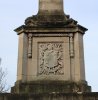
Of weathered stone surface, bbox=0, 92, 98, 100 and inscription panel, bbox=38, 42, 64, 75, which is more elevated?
inscription panel, bbox=38, 42, 64, 75

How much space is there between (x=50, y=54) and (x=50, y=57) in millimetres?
118

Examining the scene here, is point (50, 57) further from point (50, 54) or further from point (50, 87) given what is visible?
point (50, 87)

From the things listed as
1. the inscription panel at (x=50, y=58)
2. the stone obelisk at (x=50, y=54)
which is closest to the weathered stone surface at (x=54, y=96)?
the stone obelisk at (x=50, y=54)

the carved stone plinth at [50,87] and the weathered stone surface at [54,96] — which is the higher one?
the carved stone plinth at [50,87]

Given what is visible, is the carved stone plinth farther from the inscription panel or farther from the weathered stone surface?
the weathered stone surface

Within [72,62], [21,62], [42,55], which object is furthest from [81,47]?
[21,62]

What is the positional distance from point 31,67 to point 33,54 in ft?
1.65

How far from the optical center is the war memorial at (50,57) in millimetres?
11305

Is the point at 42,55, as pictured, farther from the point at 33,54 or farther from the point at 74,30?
the point at 74,30

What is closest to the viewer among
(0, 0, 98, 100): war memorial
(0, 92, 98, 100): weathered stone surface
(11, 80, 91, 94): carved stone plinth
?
(0, 92, 98, 100): weathered stone surface

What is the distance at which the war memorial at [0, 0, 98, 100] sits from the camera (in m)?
11.3

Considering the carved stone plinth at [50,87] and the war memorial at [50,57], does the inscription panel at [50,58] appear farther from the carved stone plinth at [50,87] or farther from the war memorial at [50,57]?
the carved stone plinth at [50,87]

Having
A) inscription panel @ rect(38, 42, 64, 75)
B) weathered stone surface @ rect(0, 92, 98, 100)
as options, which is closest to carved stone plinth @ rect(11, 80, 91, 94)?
inscription panel @ rect(38, 42, 64, 75)

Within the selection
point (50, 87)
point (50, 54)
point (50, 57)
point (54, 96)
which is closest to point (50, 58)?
point (50, 57)
